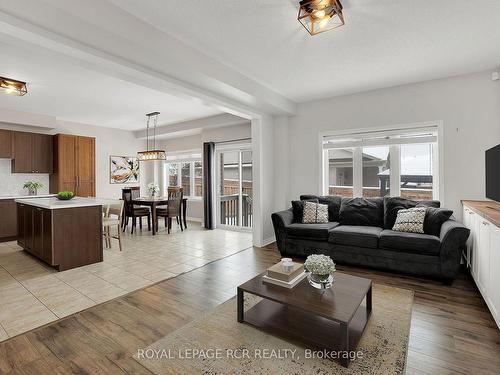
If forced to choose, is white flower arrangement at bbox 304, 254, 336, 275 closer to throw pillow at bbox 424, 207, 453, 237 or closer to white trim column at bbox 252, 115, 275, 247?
throw pillow at bbox 424, 207, 453, 237

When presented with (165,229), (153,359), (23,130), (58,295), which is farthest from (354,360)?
(23,130)

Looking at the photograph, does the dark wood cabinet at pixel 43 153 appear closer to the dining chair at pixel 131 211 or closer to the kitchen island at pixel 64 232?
the dining chair at pixel 131 211

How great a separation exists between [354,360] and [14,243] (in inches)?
238

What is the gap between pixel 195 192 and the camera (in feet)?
25.5

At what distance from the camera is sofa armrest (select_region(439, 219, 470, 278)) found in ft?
9.61

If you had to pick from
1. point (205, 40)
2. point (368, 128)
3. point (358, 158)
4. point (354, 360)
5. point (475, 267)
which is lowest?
point (354, 360)

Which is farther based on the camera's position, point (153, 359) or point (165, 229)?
point (165, 229)

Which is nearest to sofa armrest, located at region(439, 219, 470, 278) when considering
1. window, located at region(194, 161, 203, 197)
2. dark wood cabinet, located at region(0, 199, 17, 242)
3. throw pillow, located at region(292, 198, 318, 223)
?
throw pillow, located at region(292, 198, 318, 223)

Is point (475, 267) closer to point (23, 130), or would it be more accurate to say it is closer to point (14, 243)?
point (14, 243)

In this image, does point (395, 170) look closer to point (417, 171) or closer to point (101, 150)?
point (417, 171)

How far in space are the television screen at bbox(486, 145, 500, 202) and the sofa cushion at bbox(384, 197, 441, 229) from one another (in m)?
0.68

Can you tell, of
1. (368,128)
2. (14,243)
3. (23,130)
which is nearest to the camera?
(368,128)

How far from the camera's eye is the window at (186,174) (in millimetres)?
7684

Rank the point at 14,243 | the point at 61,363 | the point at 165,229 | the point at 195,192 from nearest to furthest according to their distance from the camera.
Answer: the point at 61,363
the point at 14,243
the point at 165,229
the point at 195,192
